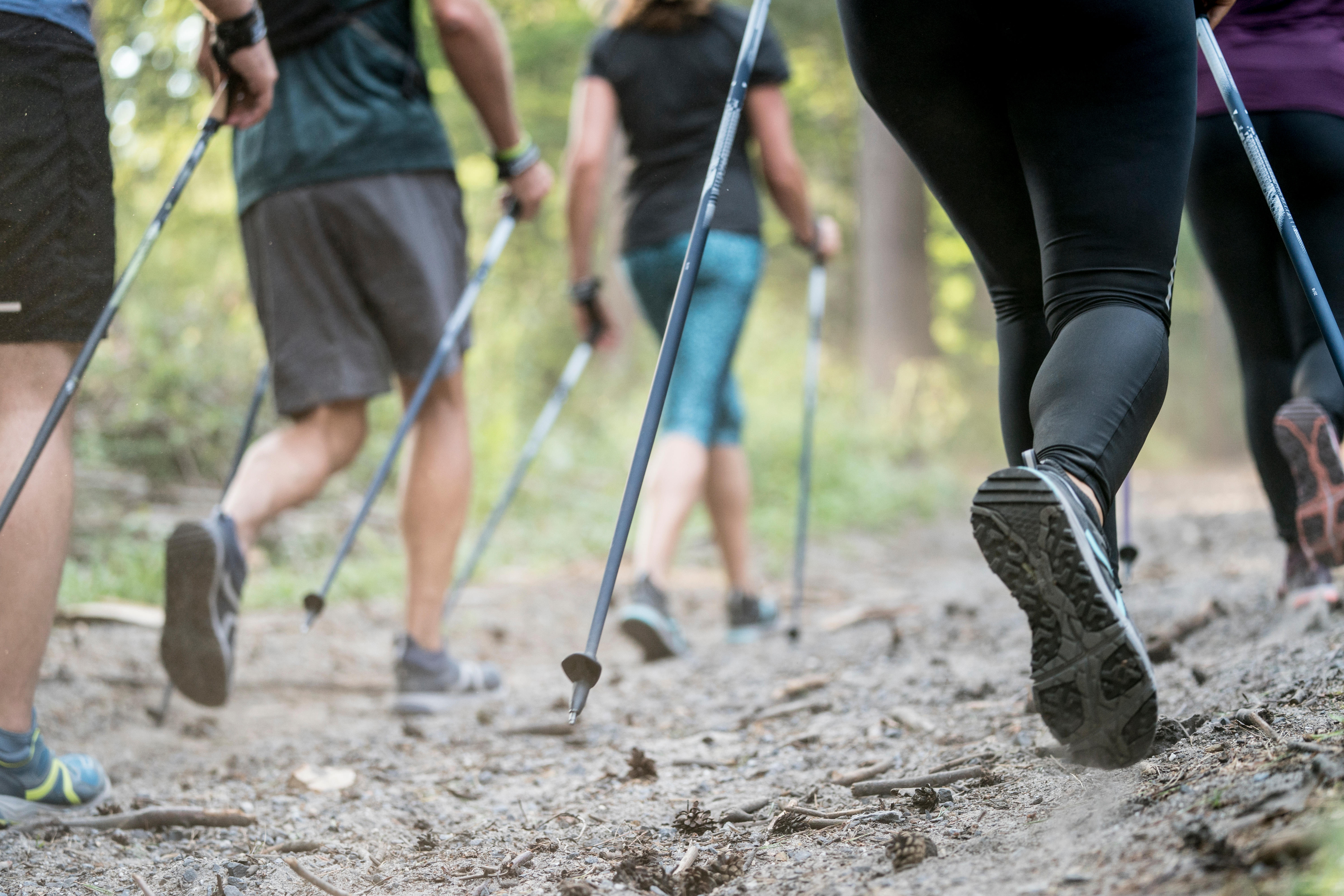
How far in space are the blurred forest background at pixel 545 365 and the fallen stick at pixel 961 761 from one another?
2786 mm

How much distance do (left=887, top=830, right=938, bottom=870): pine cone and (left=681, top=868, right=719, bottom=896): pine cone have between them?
24cm

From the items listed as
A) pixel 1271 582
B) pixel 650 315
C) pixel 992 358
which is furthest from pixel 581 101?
pixel 992 358

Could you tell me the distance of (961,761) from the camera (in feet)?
5.74

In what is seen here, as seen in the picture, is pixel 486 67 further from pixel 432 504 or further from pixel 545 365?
pixel 545 365

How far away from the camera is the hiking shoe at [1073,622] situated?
1.22m

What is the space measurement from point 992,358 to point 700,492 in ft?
42.2

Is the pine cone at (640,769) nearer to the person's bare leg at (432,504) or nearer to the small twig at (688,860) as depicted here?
the small twig at (688,860)

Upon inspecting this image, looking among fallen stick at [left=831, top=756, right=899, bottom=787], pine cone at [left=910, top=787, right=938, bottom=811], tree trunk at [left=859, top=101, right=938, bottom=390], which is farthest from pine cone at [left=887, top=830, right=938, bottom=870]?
tree trunk at [left=859, top=101, right=938, bottom=390]

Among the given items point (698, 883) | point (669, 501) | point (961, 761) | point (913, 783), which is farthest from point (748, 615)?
point (698, 883)

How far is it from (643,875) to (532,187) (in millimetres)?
2363

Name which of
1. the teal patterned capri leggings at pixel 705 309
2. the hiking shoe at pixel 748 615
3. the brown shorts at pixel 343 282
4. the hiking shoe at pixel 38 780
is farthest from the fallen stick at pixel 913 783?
the hiking shoe at pixel 748 615

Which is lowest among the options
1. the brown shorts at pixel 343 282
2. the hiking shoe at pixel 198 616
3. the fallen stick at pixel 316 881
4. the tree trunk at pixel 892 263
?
the fallen stick at pixel 316 881

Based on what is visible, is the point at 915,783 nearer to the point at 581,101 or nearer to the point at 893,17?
the point at 893,17

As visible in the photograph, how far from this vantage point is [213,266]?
309 inches
